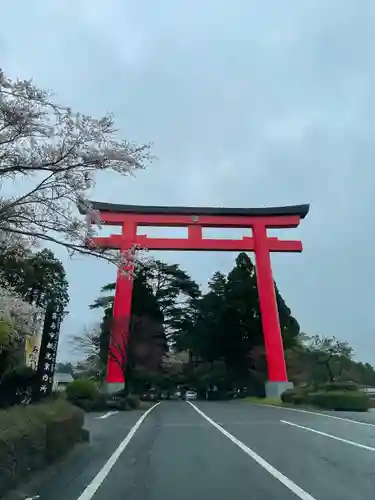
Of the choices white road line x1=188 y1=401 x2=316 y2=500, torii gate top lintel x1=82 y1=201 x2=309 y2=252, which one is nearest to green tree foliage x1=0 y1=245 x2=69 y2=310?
white road line x1=188 y1=401 x2=316 y2=500

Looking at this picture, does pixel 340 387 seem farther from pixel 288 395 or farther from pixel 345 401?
pixel 288 395

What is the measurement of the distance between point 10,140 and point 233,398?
157 feet

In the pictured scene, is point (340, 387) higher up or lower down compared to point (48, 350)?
higher up

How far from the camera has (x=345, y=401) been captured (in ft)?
90.2

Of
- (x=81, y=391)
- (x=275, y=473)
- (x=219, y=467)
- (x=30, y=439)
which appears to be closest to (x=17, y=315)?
(x=30, y=439)

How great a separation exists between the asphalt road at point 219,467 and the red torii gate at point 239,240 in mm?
20122

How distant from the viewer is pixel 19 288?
15211 millimetres

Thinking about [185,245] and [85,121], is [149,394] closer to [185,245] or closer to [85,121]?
[185,245]

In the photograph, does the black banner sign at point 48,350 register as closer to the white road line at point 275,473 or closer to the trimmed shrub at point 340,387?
the white road line at point 275,473

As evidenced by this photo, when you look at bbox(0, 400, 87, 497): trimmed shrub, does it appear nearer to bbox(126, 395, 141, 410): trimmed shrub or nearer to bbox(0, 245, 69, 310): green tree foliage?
bbox(0, 245, 69, 310): green tree foliage

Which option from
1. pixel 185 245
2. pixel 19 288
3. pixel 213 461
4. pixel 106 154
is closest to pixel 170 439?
pixel 213 461

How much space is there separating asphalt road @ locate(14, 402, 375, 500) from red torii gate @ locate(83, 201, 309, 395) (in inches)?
792

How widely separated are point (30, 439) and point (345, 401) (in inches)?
898

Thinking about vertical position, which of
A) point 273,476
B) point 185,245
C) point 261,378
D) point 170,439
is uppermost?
point 185,245
